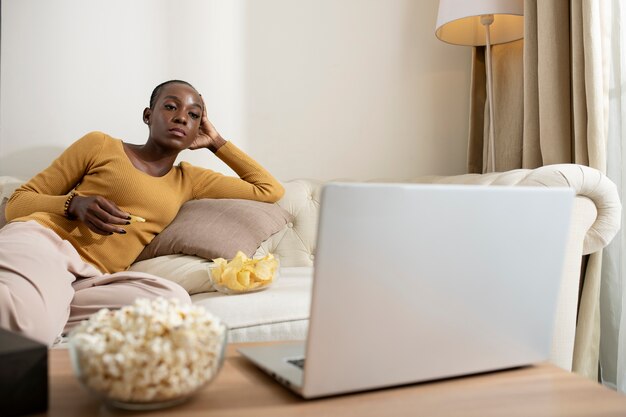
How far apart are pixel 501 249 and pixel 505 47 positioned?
7.10ft

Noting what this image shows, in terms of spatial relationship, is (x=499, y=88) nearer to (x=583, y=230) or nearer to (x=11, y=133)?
(x=583, y=230)

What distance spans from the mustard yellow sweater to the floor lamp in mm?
1233

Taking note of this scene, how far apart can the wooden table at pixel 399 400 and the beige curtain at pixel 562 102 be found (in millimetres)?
1251

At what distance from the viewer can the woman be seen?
1.19 meters

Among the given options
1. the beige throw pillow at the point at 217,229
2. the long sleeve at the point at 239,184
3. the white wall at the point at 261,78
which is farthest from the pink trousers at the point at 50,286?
the white wall at the point at 261,78

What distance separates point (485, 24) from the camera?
2.41 m

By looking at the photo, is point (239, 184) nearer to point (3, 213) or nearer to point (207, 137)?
point (207, 137)

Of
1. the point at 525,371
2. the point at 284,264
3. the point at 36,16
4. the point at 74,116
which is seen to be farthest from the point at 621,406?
the point at 36,16

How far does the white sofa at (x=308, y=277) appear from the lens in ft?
4.37

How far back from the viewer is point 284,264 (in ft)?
6.65

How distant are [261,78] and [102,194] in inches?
38.2

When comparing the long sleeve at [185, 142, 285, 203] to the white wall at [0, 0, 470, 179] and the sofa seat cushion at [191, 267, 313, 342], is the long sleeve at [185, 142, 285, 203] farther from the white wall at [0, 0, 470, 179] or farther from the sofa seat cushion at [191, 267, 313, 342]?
the sofa seat cushion at [191, 267, 313, 342]

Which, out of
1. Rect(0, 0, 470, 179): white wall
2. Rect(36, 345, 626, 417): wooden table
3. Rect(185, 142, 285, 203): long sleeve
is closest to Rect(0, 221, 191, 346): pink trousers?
Rect(36, 345, 626, 417): wooden table

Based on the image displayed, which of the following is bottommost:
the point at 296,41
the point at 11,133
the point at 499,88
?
the point at 11,133
